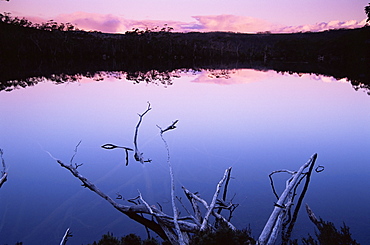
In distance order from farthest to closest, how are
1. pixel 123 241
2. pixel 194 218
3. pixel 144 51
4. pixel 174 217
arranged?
1. pixel 144 51
2. pixel 194 218
3. pixel 174 217
4. pixel 123 241

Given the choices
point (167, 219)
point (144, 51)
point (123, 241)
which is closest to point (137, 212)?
point (167, 219)

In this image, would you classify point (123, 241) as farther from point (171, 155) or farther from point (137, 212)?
point (171, 155)

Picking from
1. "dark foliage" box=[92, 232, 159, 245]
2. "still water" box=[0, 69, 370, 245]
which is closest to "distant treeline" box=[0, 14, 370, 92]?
"still water" box=[0, 69, 370, 245]

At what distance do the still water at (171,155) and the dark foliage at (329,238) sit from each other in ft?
0.68

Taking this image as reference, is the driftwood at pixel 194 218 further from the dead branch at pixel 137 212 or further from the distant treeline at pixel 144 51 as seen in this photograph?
the distant treeline at pixel 144 51

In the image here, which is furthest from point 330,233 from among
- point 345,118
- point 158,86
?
point 158,86

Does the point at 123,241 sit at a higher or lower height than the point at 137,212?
higher

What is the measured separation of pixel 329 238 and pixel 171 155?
3749mm

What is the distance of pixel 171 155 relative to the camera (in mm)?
6637

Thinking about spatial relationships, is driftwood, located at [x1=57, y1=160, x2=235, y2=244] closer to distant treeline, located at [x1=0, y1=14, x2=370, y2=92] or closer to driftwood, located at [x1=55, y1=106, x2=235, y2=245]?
driftwood, located at [x1=55, y1=106, x2=235, y2=245]

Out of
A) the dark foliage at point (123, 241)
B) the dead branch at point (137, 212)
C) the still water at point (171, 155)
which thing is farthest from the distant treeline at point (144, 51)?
the dark foliage at point (123, 241)

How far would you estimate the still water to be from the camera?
4121mm

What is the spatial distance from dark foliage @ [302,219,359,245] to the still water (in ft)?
0.68

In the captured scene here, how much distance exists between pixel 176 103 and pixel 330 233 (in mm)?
10277
